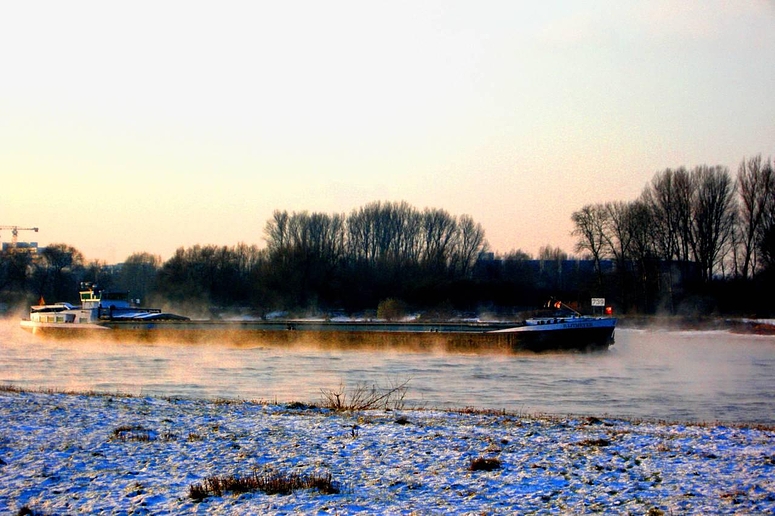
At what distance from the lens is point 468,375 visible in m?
22.8

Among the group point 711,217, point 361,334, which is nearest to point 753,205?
point 711,217

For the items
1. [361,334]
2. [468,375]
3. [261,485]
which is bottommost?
[468,375]

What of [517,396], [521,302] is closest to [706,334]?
[521,302]

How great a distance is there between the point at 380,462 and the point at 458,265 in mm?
75506

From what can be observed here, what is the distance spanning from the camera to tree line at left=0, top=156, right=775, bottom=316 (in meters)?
56.2

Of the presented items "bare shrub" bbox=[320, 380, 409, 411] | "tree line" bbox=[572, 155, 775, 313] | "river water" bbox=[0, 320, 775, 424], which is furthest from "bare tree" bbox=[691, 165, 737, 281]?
"bare shrub" bbox=[320, 380, 409, 411]

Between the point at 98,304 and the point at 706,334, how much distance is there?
124 ft

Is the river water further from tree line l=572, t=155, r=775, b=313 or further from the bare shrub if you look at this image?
tree line l=572, t=155, r=775, b=313

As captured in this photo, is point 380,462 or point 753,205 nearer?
point 380,462

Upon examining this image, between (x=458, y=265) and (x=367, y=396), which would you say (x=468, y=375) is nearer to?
(x=367, y=396)

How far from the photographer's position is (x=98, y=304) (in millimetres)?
49844

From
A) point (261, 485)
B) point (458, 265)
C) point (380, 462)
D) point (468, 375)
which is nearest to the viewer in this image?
point (261, 485)

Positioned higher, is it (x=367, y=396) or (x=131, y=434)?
(x=131, y=434)

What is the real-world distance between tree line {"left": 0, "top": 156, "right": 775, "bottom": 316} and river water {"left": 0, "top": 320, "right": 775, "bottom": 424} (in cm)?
2331
